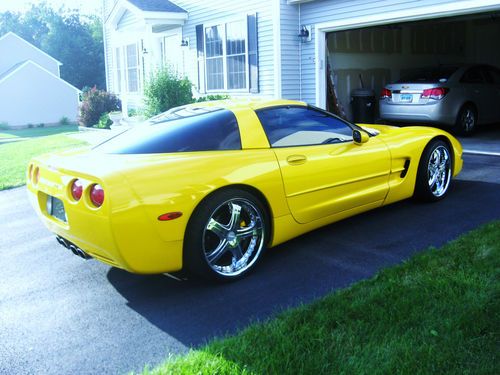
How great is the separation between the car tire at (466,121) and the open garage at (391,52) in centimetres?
85

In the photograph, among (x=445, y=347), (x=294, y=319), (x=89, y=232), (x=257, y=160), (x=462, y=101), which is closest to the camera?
(x=445, y=347)

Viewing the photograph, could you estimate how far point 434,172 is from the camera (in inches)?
233

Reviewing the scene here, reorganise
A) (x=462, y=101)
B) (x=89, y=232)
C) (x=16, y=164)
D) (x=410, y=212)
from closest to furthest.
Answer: (x=89, y=232)
(x=410, y=212)
(x=462, y=101)
(x=16, y=164)

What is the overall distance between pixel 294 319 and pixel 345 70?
38.5 ft

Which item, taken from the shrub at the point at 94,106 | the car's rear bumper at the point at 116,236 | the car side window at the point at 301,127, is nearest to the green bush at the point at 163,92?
the shrub at the point at 94,106

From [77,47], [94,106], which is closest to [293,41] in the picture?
[94,106]

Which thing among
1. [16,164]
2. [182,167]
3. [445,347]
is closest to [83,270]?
[182,167]

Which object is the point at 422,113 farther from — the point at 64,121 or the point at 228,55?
the point at 64,121

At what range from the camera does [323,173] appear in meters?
4.64

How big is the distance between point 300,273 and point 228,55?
1080cm

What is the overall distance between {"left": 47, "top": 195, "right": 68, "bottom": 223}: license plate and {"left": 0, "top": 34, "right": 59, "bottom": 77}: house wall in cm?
5659

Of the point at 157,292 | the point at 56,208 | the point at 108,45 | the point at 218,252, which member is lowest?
the point at 157,292

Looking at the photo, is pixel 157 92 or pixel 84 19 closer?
pixel 157 92

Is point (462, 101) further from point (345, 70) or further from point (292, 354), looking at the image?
point (292, 354)
